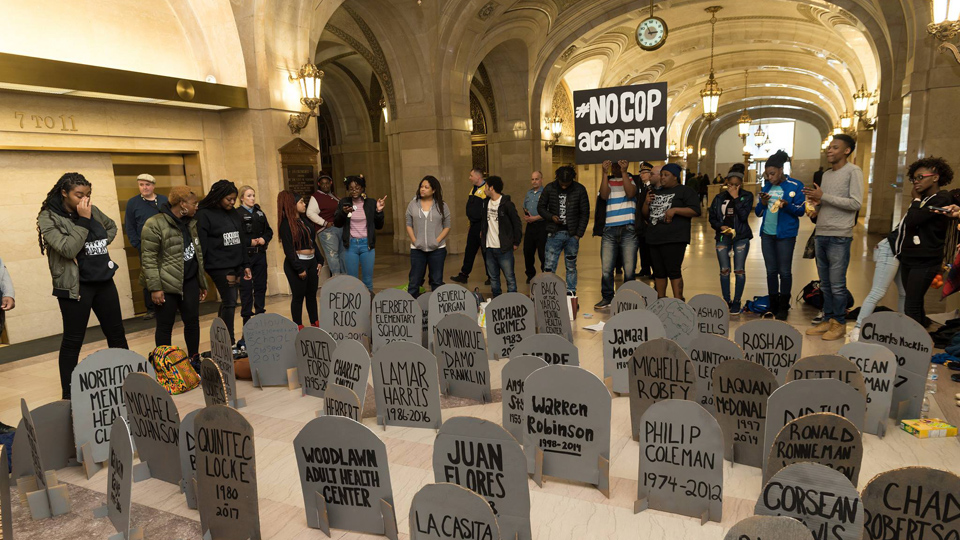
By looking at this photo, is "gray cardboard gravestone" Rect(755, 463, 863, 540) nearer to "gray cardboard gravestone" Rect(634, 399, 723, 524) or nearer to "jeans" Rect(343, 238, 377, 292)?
"gray cardboard gravestone" Rect(634, 399, 723, 524)

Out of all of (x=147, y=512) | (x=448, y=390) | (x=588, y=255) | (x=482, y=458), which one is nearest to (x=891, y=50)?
(x=588, y=255)

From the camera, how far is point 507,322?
4.36 metres

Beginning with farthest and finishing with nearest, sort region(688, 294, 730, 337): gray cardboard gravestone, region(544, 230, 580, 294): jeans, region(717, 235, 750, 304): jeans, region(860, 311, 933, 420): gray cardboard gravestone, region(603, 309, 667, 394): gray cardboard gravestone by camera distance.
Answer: region(544, 230, 580, 294): jeans, region(717, 235, 750, 304): jeans, region(688, 294, 730, 337): gray cardboard gravestone, region(603, 309, 667, 394): gray cardboard gravestone, region(860, 311, 933, 420): gray cardboard gravestone

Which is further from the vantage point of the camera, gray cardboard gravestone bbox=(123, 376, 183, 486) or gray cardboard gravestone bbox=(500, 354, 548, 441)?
gray cardboard gravestone bbox=(500, 354, 548, 441)

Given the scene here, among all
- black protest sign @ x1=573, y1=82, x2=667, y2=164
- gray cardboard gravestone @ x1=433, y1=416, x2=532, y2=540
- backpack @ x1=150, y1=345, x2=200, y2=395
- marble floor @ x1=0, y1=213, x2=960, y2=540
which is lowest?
marble floor @ x1=0, y1=213, x2=960, y2=540

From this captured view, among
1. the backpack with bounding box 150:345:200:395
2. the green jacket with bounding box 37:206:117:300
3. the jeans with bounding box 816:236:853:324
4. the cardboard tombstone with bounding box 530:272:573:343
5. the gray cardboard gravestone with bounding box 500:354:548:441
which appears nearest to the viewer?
the gray cardboard gravestone with bounding box 500:354:548:441

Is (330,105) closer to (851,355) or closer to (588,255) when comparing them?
(588,255)

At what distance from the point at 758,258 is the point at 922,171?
6.26 metres

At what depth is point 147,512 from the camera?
253cm

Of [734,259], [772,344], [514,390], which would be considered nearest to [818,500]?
[514,390]

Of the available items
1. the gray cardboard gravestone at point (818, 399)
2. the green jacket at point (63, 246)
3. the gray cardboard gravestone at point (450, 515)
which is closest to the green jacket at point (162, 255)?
A: the green jacket at point (63, 246)

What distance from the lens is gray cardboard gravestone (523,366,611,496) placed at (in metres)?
2.39

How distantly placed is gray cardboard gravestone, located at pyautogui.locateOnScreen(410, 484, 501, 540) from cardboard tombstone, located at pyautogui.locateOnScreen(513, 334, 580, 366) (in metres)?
1.48

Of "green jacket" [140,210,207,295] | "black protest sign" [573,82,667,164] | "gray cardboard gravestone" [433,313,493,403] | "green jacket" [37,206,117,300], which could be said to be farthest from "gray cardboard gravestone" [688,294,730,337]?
"green jacket" [37,206,117,300]
